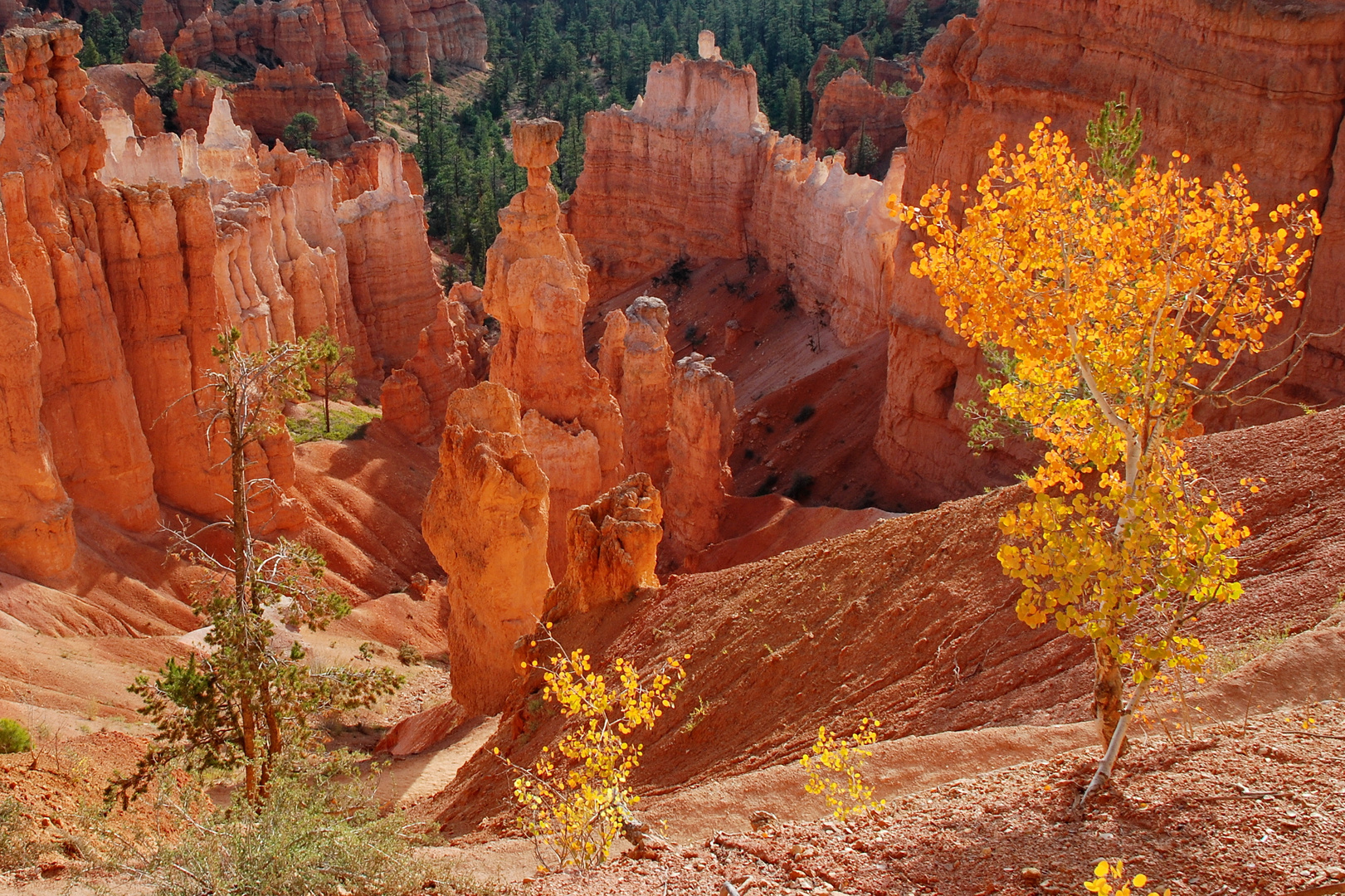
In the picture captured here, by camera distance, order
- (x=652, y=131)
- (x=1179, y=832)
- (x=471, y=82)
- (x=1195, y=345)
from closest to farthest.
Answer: (x=1179, y=832)
(x=1195, y=345)
(x=652, y=131)
(x=471, y=82)

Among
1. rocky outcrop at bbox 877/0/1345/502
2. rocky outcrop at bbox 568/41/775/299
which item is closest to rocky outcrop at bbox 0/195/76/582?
rocky outcrop at bbox 877/0/1345/502

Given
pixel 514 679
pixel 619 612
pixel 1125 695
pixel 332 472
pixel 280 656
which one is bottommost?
pixel 332 472

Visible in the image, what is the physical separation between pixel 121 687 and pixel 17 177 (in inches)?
384

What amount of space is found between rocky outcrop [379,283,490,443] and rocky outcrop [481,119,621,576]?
528cm

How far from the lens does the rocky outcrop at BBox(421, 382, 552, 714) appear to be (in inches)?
747

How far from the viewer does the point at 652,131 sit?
1943 inches

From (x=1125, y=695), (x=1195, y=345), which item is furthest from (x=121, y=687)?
(x=1195, y=345)

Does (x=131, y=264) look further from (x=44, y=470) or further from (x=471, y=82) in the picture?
(x=471, y=82)

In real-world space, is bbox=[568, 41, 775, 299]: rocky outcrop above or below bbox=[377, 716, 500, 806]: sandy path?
above

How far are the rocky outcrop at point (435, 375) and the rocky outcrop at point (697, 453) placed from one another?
6.20 meters

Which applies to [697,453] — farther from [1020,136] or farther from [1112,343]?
[1112,343]

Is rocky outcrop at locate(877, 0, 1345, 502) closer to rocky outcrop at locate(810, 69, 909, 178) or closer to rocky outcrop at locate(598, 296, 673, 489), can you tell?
rocky outcrop at locate(598, 296, 673, 489)

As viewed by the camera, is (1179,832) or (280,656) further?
(280,656)

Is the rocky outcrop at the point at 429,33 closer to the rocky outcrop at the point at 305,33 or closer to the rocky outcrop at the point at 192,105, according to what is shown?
the rocky outcrop at the point at 305,33
